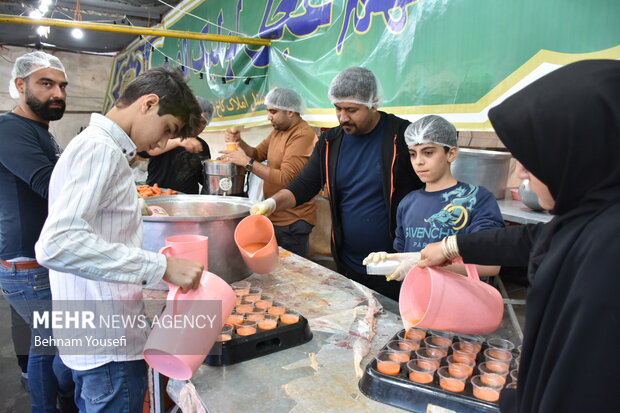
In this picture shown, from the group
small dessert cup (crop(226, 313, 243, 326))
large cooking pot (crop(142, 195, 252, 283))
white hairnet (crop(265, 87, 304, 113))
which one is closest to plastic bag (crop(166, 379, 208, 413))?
small dessert cup (crop(226, 313, 243, 326))

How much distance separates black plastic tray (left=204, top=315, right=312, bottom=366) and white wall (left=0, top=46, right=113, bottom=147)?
11.4 meters

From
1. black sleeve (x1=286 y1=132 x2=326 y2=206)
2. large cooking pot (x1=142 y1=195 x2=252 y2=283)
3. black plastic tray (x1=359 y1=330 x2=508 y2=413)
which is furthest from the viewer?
black sleeve (x1=286 y1=132 x2=326 y2=206)

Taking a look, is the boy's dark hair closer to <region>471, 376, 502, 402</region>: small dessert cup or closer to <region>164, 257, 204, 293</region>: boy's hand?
<region>164, 257, 204, 293</region>: boy's hand

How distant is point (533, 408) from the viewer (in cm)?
76

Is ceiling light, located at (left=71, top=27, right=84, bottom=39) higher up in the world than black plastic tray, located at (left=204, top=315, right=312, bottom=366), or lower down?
higher up

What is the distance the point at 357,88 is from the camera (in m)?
2.24

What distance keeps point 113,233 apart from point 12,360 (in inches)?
115

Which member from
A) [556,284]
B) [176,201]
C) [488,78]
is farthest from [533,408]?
[176,201]

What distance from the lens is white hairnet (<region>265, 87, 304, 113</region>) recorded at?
3277 mm

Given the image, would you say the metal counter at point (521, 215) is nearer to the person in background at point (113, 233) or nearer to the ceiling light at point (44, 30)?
the person in background at point (113, 233)

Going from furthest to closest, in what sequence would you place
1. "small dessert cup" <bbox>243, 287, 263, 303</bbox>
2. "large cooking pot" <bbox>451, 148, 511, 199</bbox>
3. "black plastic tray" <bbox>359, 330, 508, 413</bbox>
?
1. "large cooking pot" <bbox>451, 148, 511, 199</bbox>
2. "small dessert cup" <bbox>243, 287, 263, 303</bbox>
3. "black plastic tray" <bbox>359, 330, 508, 413</bbox>

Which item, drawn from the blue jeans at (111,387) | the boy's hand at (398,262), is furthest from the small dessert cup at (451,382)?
the blue jeans at (111,387)

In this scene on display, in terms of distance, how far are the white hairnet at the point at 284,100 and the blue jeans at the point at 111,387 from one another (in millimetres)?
2380

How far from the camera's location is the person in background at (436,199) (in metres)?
1.82
